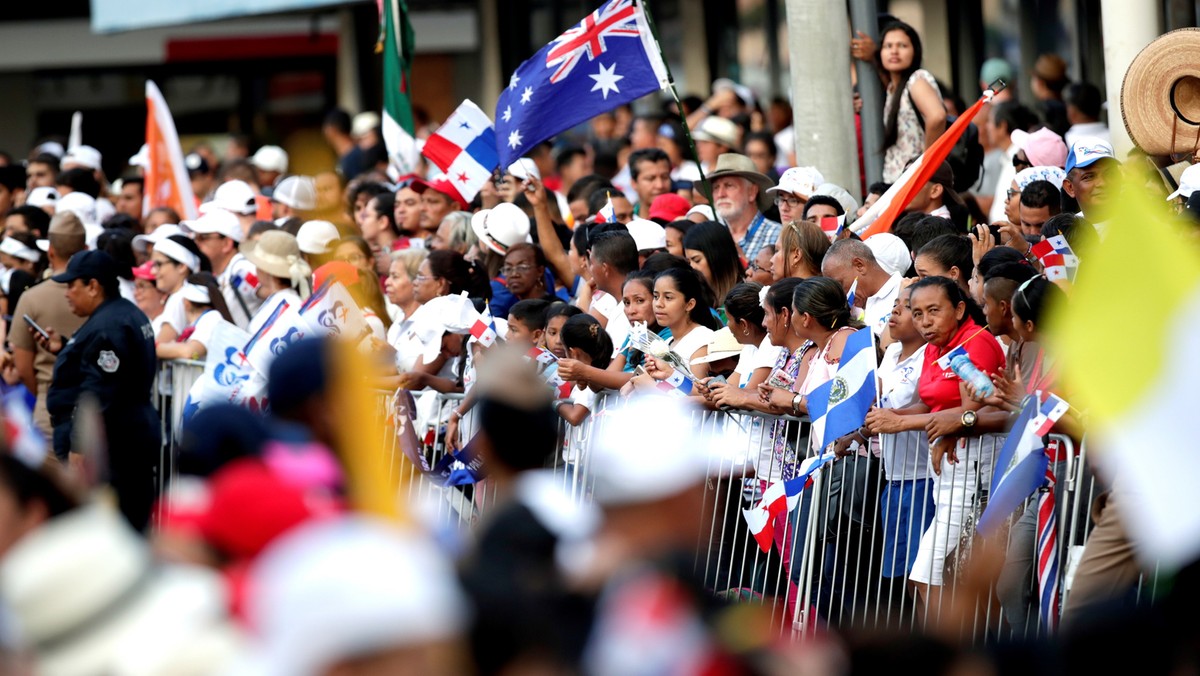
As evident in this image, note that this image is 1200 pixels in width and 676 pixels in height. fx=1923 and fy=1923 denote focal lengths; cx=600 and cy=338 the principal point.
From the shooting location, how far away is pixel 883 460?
319 inches

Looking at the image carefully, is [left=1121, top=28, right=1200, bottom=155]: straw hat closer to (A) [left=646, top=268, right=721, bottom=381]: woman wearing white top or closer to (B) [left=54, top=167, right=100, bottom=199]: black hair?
(A) [left=646, top=268, right=721, bottom=381]: woman wearing white top

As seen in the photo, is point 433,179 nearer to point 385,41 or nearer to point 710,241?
point 385,41

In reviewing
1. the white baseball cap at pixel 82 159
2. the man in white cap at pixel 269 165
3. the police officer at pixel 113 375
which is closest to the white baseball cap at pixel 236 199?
the police officer at pixel 113 375

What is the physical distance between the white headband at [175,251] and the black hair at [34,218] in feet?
8.83

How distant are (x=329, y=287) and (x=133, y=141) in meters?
18.3

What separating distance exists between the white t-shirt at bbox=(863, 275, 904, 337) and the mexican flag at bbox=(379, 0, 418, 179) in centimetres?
564

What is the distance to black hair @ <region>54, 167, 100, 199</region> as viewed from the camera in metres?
16.4

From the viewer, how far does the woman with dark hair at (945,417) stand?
769cm

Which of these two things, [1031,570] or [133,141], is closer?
[1031,570]

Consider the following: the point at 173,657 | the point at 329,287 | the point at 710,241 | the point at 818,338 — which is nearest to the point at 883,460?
the point at 818,338

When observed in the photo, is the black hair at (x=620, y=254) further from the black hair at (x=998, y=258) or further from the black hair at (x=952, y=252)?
the black hair at (x=998, y=258)

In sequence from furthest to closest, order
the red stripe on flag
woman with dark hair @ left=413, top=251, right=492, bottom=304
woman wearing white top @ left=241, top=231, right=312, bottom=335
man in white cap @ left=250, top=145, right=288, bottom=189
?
man in white cap @ left=250, top=145, right=288, bottom=189, woman wearing white top @ left=241, top=231, right=312, bottom=335, woman with dark hair @ left=413, top=251, right=492, bottom=304, the red stripe on flag

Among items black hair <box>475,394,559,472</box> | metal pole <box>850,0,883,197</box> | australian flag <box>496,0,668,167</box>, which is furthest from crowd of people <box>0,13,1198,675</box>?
australian flag <box>496,0,668,167</box>

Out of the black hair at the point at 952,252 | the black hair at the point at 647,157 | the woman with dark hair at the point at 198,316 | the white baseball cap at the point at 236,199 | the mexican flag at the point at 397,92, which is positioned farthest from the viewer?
the white baseball cap at the point at 236,199
